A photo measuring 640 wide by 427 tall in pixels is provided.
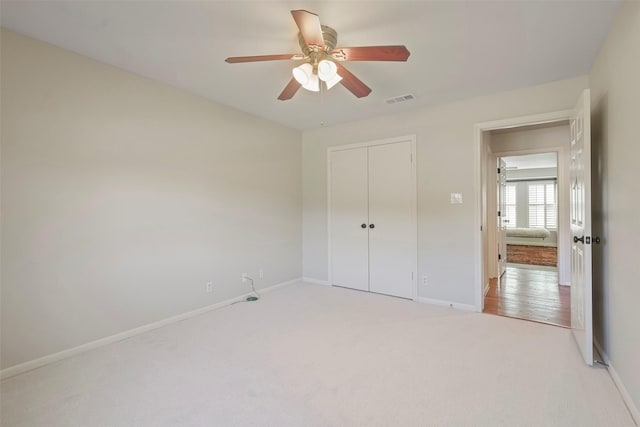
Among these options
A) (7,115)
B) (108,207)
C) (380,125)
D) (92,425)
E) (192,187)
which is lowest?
(92,425)

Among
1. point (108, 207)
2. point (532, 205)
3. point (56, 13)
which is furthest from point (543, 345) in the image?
point (532, 205)

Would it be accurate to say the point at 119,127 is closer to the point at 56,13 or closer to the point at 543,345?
the point at 56,13

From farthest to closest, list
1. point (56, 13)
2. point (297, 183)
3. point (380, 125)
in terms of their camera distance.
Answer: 1. point (297, 183)
2. point (380, 125)
3. point (56, 13)

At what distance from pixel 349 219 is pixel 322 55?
2.64m

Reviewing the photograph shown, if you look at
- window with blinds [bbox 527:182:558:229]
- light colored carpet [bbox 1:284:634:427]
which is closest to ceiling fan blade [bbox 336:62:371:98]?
light colored carpet [bbox 1:284:634:427]

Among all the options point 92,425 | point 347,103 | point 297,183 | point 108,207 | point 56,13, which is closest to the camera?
point 92,425

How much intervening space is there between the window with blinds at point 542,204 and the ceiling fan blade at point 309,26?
10.1m


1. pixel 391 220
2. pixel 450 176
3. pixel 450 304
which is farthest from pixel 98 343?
pixel 450 176

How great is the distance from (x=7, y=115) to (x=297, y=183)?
320cm

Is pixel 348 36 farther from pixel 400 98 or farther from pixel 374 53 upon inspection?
pixel 400 98

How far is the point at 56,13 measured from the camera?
6.39ft

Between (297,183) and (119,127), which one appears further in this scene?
(297,183)

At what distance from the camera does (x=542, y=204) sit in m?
9.32

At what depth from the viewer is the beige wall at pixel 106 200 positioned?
85.1 inches
